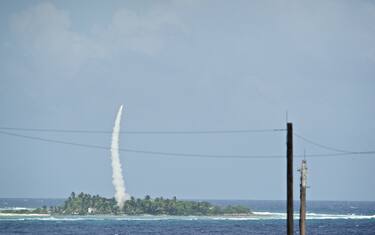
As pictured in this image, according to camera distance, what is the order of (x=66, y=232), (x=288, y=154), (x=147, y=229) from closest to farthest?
1. (x=288, y=154)
2. (x=66, y=232)
3. (x=147, y=229)

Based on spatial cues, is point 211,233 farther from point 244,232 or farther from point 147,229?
point 147,229

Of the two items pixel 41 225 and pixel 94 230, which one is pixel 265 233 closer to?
pixel 94 230

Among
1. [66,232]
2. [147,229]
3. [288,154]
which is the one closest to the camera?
[288,154]

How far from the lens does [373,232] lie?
521ft

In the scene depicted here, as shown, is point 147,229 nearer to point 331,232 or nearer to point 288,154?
point 331,232

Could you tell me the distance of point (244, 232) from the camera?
520 ft

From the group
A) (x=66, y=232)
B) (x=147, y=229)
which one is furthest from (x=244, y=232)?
(x=66, y=232)

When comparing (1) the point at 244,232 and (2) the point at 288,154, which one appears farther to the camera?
(1) the point at 244,232

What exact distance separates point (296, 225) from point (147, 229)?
2759cm

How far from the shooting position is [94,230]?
515ft

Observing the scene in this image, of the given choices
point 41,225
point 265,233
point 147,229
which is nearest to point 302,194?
point 265,233

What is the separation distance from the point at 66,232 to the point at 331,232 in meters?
42.7

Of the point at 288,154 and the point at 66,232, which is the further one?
the point at 66,232

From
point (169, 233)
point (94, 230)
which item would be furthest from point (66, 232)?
point (169, 233)
